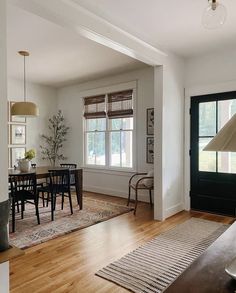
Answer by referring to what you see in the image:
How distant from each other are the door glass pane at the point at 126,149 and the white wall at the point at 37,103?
7.45 feet

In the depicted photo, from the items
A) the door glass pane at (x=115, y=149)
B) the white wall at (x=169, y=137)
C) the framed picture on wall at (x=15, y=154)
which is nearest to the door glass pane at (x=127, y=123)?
the door glass pane at (x=115, y=149)

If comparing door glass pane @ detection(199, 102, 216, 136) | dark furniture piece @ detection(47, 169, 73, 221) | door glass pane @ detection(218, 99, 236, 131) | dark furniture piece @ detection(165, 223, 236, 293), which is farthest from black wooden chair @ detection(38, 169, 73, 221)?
dark furniture piece @ detection(165, 223, 236, 293)

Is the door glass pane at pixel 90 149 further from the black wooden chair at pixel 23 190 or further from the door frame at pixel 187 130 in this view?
the door frame at pixel 187 130

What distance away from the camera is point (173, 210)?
165 inches

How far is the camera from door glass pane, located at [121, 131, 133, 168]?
546 centimetres

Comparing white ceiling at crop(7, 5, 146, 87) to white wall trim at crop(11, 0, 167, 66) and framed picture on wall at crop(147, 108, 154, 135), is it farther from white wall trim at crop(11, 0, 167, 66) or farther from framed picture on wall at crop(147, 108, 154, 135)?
framed picture on wall at crop(147, 108, 154, 135)

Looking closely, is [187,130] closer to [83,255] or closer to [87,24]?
[87,24]

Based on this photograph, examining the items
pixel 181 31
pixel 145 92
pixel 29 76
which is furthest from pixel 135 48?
pixel 29 76

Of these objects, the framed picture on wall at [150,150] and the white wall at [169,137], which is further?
the framed picture on wall at [150,150]

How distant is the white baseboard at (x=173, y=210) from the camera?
4034 millimetres

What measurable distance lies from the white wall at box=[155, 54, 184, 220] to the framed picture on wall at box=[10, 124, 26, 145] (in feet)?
11.7

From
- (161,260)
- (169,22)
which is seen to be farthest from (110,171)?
(169,22)

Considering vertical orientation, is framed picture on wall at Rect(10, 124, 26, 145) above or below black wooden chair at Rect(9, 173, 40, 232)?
above

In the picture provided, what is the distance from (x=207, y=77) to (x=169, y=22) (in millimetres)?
1450
